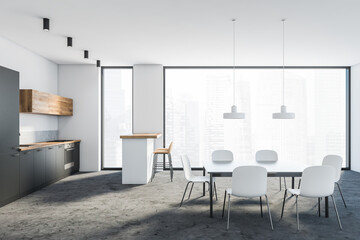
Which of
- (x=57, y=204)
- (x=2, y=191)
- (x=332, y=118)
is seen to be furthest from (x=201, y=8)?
(x=332, y=118)

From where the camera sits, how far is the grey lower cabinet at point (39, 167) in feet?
17.1

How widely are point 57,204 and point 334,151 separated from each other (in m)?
7.38

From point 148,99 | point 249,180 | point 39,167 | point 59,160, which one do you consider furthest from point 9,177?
point 148,99

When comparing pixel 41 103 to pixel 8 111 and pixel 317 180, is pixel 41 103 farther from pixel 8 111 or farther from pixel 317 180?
pixel 317 180

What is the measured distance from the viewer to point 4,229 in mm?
3416

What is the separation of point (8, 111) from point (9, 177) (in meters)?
1.11

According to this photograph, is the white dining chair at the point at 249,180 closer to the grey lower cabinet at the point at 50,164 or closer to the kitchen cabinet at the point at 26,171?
the kitchen cabinet at the point at 26,171

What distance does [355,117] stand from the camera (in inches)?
292

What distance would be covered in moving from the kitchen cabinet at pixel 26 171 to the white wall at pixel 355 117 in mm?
8065

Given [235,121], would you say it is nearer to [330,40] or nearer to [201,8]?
→ [330,40]

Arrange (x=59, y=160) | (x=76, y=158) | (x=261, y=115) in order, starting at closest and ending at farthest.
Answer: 1. (x=59, y=160)
2. (x=76, y=158)
3. (x=261, y=115)

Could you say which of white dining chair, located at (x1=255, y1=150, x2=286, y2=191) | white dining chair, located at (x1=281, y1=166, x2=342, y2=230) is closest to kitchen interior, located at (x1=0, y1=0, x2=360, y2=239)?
white dining chair, located at (x1=281, y1=166, x2=342, y2=230)

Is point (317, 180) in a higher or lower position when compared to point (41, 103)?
lower

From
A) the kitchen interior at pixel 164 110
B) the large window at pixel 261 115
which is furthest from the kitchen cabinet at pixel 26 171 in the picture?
the large window at pixel 261 115
